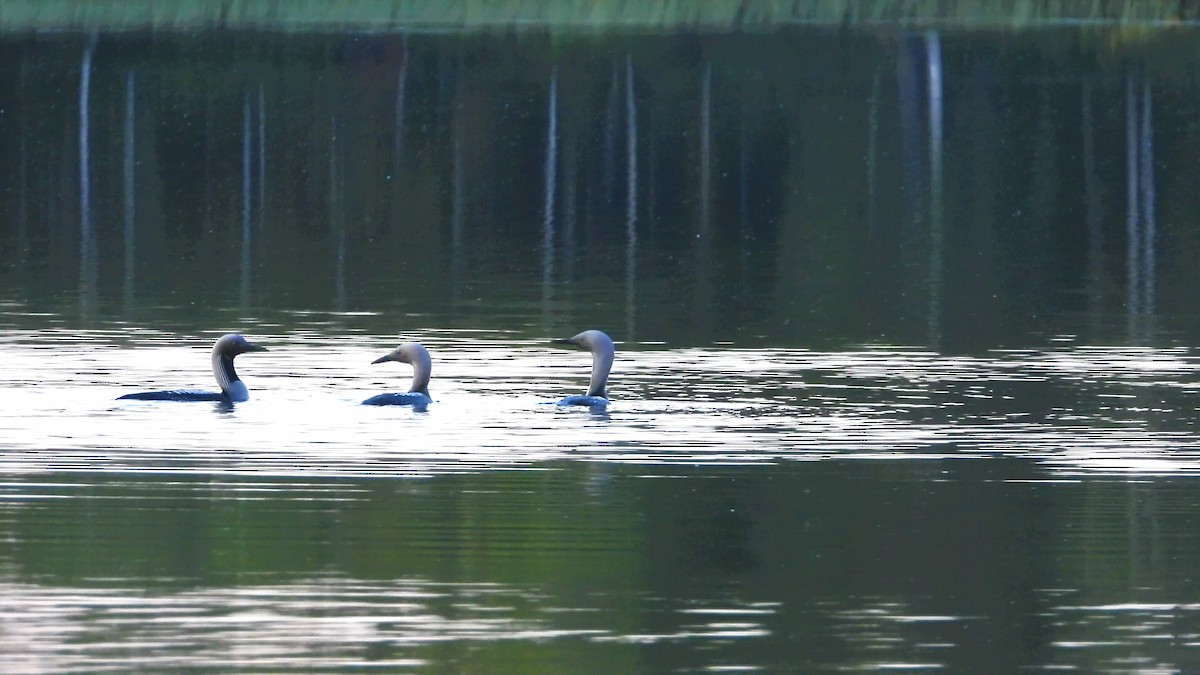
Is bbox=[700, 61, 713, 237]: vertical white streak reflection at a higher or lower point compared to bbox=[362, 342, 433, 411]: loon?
higher

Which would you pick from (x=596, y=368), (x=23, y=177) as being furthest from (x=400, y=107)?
(x=596, y=368)

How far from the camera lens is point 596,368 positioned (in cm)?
2248

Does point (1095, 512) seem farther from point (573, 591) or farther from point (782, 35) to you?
point (782, 35)

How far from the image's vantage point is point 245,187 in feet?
171

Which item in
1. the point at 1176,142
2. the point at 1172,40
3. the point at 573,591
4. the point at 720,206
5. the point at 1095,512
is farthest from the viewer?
the point at 1172,40

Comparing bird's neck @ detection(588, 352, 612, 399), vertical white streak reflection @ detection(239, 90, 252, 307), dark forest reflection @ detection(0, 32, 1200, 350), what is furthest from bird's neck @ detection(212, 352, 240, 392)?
vertical white streak reflection @ detection(239, 90, 252, 307)

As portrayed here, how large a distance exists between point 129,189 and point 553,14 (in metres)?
16.7

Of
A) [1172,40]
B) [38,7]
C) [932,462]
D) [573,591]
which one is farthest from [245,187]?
[573,591]

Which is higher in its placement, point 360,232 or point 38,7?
point 38,7

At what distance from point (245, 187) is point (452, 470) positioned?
34.8 meters

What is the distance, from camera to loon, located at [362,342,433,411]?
843 inches

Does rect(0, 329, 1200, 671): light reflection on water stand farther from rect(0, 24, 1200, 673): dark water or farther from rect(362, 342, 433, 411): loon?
rect(362, 342, 433, 411): loon

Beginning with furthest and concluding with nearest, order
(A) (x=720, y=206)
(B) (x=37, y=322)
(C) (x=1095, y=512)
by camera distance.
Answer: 1. (A) (x=720, y=206)
2. (B) (x=37, y=322)
3. (C) (x=1095, y=512)

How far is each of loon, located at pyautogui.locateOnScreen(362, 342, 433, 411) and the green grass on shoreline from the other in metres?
40.2
